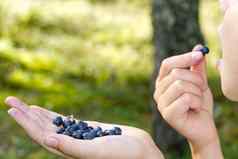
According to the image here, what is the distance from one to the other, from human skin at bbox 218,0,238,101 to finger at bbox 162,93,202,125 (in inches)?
10.2

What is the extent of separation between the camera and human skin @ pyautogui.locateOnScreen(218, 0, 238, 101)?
65.6 inches

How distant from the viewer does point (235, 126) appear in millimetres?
4590

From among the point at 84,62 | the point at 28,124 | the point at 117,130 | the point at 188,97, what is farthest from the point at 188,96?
the point at 84,62

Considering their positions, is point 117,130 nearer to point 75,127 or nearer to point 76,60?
point 75,127

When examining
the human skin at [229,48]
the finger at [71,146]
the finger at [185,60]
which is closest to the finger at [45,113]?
the finger at [71,146]

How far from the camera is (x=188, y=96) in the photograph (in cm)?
202

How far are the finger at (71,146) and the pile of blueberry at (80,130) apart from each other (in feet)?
0.36

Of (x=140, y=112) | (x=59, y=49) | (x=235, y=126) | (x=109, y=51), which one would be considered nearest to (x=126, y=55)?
(x=109, y=51)

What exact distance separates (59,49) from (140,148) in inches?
157

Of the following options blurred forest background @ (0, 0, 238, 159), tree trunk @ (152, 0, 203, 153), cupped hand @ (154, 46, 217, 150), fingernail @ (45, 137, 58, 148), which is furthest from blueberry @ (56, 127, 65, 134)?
blurred forest background @ (0, 0, 238, 159)

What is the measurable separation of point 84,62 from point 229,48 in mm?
4002

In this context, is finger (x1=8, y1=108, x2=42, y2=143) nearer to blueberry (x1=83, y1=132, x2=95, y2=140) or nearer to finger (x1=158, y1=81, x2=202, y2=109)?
blueberry (x1=83, y1=132, x2=95, y2=140)

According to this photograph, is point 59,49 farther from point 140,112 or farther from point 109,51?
point 140,112

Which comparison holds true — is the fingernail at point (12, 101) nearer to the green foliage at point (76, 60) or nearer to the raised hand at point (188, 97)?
the raised hand at point (188, 97)
